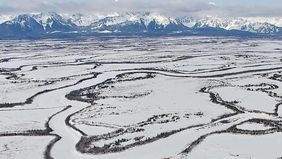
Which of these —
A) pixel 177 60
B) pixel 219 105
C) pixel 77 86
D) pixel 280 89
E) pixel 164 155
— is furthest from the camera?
pixel 177 60

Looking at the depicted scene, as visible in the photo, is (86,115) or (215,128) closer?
(215,128)

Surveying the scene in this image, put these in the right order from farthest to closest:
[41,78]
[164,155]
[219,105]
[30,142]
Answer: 1. [41,78]
2. [219,105]
3. [30,142]
4. [164,155]

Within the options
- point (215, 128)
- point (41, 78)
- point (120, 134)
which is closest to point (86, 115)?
point (120, 134)

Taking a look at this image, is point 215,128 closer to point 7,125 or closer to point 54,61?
point 7,125

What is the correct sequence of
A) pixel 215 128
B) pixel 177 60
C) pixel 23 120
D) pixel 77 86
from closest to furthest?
pixel 215 128
pixel 23 120
pixel 77 86
pixel 177 60

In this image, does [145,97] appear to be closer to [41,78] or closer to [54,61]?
[41,78]

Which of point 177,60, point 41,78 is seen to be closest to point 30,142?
point 41,78
